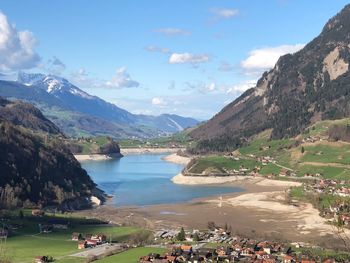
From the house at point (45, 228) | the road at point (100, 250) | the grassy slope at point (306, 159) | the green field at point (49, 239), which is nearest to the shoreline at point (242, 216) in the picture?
the green field at point (49, 239)

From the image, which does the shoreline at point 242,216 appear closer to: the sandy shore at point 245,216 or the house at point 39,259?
the sandy shore at point 245,216

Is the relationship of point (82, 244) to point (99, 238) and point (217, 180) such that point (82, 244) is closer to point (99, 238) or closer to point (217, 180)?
point (99, 238)

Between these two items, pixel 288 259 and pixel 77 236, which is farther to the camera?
pixel 77 236

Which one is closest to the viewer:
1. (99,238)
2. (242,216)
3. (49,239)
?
(99,238)

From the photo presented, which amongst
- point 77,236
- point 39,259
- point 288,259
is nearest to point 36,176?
point 77,236

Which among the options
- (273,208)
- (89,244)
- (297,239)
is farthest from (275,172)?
(89,244)
